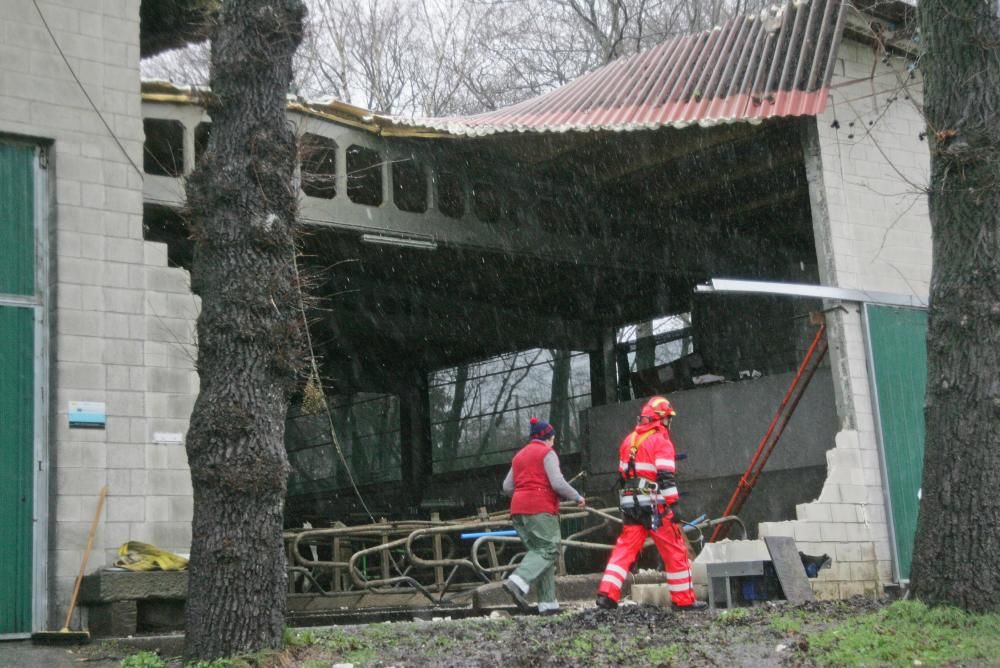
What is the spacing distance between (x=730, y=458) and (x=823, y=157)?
15.5 feet

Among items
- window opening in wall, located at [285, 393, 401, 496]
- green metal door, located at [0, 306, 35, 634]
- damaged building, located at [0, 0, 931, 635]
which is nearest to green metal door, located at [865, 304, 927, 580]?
damaged building, located at [0, 0, 931, 635]

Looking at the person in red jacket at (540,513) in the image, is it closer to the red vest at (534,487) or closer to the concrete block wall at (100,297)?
the red vest at (534,487)

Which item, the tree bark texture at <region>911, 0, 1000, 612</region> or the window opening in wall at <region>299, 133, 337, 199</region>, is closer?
the tree bark texture at <region>911, 0, 1000, 612</region>

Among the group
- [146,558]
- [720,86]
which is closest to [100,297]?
[146,558]

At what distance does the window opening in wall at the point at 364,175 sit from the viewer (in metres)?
15.4

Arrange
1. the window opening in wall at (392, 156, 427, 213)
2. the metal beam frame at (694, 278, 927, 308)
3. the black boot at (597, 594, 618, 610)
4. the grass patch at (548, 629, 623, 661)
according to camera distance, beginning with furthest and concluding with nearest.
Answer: the window opening in wall at (392, 156, 427, 213) < the metal beam frame at (694, 278, 927, 308) < the black boot at (597, 594, 618, 610) < the grass patch at (548, 629, 623, 661)

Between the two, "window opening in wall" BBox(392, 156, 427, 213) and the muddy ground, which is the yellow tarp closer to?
the muddy ground

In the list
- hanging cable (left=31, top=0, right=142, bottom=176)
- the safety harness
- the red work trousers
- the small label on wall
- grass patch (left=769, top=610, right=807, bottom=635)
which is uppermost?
hanging cable (left=31, top=0, right=142, bottom=176)

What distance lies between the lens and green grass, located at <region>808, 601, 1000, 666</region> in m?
6.84

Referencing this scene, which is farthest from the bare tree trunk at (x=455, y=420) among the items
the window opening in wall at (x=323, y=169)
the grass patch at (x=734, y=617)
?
the grass patch at (x=734, y=617)

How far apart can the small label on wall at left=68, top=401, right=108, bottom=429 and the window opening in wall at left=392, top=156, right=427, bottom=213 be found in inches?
239

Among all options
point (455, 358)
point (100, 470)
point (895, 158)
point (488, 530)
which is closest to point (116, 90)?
point (100, 470)

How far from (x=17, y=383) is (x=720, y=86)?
898cm

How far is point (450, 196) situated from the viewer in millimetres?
17094
